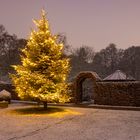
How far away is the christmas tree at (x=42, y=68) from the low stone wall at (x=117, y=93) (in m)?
5.90

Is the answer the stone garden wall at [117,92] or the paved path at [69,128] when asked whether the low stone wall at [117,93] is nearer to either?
the stone garden wall at [117,92]

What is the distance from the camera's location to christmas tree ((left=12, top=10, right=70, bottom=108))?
2272 centimetres

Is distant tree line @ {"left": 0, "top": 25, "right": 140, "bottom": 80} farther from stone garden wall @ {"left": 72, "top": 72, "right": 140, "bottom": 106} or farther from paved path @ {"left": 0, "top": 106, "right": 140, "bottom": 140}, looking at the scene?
paved path @ {"left": 0, "top": 106, "right": 140, "bottom": 140}

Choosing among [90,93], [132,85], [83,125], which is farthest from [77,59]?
[83,125]

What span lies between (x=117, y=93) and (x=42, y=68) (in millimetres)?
7847

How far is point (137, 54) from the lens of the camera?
6450 centimetres

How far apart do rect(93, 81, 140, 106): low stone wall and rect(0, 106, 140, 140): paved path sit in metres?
7.12

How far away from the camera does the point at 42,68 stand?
76.8 feet

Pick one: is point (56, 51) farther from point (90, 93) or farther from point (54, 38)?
point (90, 93)

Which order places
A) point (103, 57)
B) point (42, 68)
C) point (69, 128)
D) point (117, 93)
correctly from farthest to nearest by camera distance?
1. point (103, 57)
2. point (117, 93)
3. point (42, 68)
4. point (69, 128)

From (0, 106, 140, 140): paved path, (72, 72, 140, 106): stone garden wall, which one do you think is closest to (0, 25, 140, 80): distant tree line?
(72, 72, 140, 106): stone garden wall

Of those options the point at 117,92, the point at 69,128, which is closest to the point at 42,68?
the point at 117,92

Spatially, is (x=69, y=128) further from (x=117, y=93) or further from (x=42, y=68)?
(x=117, y=93)

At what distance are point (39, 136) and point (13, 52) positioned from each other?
53.6 meters
